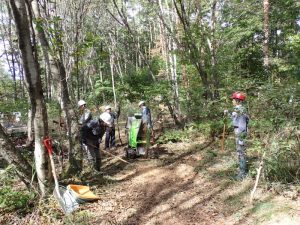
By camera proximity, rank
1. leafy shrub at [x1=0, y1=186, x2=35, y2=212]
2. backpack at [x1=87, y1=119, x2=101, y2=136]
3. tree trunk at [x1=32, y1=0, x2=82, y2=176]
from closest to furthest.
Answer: leafy shrub at [x1=0, y1=186, x2=35, y2=212]
tree trunk at [x1=32, y1=0, x2=82, y2=176]
backpack at [x1=87, y1=119, x2=101, y2=136]

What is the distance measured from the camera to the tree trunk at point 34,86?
5.16 meters

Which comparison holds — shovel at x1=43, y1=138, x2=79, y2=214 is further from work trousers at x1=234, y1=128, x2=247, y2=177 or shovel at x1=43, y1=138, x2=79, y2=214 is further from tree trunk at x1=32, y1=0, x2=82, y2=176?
work trousers at x1=234, y1=128, x2=247, y2=177

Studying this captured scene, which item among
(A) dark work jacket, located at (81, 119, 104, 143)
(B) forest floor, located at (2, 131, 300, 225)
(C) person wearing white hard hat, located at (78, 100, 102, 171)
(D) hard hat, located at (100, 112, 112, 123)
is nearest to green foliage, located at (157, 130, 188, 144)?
(D) hard hat, located at (100, 112, 112, 123)

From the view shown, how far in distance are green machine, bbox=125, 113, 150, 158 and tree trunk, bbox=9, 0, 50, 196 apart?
369 centimetres

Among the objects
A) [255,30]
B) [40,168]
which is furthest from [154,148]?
[255,30]

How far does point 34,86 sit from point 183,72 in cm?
862

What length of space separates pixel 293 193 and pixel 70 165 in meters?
4.69

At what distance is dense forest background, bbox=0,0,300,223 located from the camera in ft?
17.9

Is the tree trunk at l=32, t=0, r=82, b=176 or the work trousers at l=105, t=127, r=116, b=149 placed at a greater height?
the tree trunk at l=32, t=0, r=82, b=176

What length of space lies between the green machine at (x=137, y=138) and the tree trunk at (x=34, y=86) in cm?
369

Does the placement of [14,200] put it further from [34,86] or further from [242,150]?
[242,150]

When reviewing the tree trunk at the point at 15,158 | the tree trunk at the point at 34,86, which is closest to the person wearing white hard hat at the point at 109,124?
the tree trunk at the point at 34,86

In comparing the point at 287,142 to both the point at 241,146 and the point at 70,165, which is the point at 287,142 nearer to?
the point at 241,146

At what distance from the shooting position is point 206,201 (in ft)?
19.0
